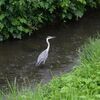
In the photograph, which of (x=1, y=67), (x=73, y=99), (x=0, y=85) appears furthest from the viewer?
(x=1, y=67)

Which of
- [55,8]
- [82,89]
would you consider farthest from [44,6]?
[82,89]

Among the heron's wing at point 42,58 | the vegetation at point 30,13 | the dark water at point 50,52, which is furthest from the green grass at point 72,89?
the vegetation at point 30,13

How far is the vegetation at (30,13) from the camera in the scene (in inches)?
494

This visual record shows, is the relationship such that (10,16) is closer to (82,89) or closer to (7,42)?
(7,42)

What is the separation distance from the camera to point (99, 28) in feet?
45.7

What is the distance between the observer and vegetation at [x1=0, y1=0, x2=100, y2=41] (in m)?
12.5

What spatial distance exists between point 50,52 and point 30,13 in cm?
191

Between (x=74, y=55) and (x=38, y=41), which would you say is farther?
(x=38, y=41)

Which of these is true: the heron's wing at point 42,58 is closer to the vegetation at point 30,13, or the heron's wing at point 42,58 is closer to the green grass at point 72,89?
the vegetation at point 30,13

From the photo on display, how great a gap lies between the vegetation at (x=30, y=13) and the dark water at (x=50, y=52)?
290 millimetres

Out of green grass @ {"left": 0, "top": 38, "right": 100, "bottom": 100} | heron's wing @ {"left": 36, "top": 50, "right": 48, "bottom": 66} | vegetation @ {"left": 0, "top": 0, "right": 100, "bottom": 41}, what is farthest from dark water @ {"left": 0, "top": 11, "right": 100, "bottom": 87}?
green grass @ {"left": 0, "top": 38, "right": 100, "bottom": 100}

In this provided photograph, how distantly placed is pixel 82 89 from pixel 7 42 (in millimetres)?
6891

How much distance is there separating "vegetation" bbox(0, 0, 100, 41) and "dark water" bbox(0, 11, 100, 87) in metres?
0.29

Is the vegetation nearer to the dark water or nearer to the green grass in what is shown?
the dark water
